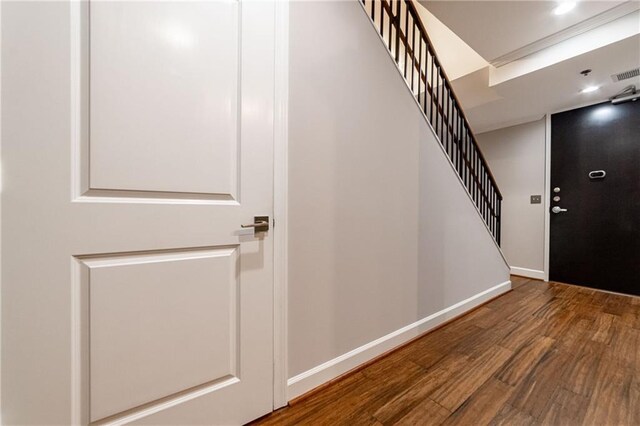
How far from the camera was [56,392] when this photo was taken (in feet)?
2.41

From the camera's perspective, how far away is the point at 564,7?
71.6 inches

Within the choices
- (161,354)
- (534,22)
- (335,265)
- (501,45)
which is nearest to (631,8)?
(534,22)

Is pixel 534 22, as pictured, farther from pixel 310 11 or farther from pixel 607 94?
pixel 310 11

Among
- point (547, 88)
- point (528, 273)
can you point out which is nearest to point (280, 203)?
point (547, 88)

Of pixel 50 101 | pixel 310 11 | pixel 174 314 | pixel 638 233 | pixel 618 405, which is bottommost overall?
pixel 618 405

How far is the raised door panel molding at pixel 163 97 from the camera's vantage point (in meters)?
0.79

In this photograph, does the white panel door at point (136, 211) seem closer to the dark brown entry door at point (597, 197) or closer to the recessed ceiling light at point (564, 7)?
the recessed ceiling light at point (564, 7)

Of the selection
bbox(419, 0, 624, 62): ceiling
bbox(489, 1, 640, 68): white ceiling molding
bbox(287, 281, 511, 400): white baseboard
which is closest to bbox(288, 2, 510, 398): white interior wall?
bbox(287, 281, 511, 400): white baseboard

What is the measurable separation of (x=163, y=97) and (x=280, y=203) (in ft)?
1.92

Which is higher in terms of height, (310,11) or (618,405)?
(310,11)

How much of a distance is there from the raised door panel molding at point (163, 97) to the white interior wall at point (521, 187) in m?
4.19

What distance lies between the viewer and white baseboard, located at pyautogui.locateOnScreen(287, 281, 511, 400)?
48.4 inches

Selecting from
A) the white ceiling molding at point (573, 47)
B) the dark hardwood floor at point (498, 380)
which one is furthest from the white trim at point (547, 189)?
the white ceiling molding at point (573, 47)

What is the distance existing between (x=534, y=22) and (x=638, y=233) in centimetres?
258
